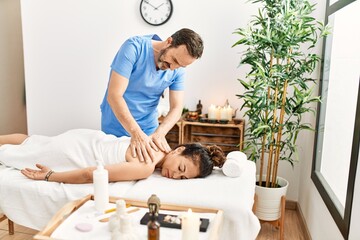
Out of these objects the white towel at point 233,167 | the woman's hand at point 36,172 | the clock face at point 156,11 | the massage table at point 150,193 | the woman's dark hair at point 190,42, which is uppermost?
the clock face at point 156,11

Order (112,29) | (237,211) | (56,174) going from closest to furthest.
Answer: (237,211) → (56,174) → (112,29)

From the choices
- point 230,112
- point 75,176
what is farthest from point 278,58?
point 75,176

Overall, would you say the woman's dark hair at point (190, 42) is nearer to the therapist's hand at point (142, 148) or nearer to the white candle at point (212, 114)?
the therapist's hand at point (142, 148)

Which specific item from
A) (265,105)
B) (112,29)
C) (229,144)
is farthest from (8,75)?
(265,105)

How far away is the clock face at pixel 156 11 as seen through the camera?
2.96 m

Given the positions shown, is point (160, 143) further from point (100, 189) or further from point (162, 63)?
point (100, 189)

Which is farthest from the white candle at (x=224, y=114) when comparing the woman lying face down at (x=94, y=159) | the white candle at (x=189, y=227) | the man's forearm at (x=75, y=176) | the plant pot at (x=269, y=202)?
the white candle at (x=189, y=227)

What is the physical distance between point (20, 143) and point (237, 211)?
1455mm

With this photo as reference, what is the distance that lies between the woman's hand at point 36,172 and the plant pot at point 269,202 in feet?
4.87

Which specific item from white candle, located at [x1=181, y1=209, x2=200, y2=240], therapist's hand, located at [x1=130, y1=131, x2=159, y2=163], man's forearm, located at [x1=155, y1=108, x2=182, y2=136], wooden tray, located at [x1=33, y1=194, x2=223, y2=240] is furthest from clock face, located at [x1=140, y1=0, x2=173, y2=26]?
white candle, located at [x1=181, y1=209, x2=200, y2=240]

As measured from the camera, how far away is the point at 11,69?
13.8ft

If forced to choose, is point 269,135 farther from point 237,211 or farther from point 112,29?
point 112,29

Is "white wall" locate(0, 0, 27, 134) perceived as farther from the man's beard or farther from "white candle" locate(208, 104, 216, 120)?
the man's beard

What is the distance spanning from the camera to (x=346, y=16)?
6.64ft
